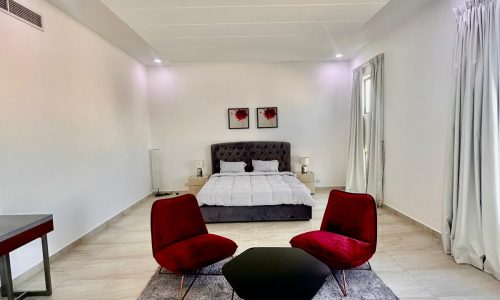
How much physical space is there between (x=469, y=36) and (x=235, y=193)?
3385 mm

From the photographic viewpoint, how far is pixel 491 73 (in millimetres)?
2492

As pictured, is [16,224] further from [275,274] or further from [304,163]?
[304,163]

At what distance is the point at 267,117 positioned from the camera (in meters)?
6.27

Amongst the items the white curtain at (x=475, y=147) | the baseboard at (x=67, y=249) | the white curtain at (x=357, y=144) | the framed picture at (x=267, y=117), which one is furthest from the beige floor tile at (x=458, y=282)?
the framed picture at (x=267, y=117)

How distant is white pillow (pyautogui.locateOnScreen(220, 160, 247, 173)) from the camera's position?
19.2 ft

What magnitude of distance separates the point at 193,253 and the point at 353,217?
5.28ft

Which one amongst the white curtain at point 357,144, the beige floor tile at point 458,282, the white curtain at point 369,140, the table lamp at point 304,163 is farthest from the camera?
the table lamp at point 304,163

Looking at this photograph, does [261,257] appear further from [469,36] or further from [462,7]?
[462,7]

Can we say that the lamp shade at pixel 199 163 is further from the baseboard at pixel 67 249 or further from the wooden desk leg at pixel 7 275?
the wooden desk leg at pixel 7 275

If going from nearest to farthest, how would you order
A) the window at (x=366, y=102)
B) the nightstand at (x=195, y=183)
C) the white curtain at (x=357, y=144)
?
the window at (x=366, y=102) → the white curtain at (x=357, y=144) → the nightstand at (x=195, y=183)

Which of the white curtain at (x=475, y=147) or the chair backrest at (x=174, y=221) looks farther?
the chair backrest at (x=174, y=221)

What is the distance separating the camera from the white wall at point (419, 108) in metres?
3.36

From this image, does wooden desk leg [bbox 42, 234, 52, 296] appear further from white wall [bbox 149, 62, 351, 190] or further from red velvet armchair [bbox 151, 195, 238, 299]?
white wall [bbox 149, 62, 351, 190]

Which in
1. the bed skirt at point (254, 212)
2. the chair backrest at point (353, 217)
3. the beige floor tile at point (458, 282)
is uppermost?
the chair backrest at point (353, 217)
